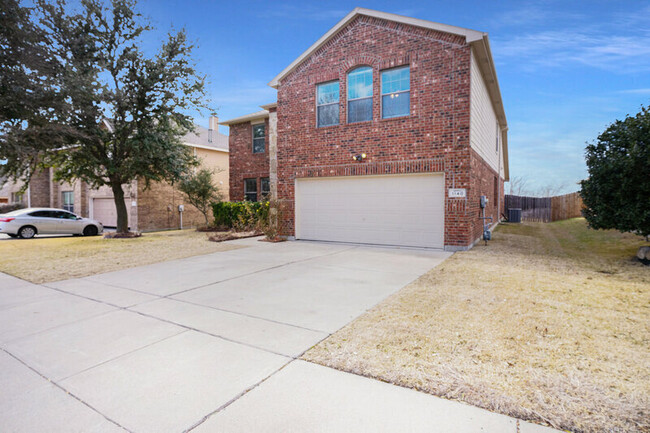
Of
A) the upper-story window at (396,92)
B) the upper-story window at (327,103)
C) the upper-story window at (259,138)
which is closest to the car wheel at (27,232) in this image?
the upper-story window at (259,138)

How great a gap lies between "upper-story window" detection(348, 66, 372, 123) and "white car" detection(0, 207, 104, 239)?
14.4m

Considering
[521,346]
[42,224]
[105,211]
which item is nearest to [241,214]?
[42,224]

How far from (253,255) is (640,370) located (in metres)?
7.87

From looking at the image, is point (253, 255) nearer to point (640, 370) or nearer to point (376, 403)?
point (376, 403)

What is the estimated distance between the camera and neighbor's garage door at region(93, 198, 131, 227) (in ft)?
→ 68.0

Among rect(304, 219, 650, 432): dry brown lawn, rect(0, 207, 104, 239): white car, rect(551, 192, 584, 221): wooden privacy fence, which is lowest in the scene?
rect(304, 219, 650, 432): dry brown lawn

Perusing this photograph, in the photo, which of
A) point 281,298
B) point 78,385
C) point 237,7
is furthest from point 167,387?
point 237,7

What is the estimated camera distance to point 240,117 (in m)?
18.0

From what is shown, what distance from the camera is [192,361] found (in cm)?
303

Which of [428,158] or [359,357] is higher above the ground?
[428,158]

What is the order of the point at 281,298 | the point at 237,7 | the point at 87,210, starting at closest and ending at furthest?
the point at 281,298 < the point at 237,7 < the point at 87,210

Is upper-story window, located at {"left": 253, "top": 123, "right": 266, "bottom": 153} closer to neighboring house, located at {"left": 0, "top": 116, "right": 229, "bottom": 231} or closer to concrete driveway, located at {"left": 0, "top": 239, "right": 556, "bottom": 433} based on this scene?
neighboring house, located at {"left": 0, "top": 116, "right": 229, "bottom": 231}

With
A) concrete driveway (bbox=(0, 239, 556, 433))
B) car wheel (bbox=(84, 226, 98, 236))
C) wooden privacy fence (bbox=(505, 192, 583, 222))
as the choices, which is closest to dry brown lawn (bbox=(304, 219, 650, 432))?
concrete driveway (bbox=(0, 239, 556, 433))

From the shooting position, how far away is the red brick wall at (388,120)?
9.50m
